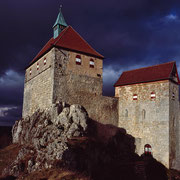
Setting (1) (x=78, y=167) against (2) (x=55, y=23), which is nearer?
(1) (x=78, y=167)

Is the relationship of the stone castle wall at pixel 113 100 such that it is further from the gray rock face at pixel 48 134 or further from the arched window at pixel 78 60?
the gray rock face at pixel 48 134

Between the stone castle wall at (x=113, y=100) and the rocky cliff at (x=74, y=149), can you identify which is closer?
the rocky cliff at (x=74, y=149)

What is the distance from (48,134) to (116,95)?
14.0 metres

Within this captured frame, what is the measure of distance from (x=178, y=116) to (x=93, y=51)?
14.8 meters

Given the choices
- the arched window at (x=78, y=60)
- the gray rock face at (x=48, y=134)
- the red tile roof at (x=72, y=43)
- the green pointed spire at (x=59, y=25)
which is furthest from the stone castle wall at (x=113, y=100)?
the green pointed spire at (x=59, y=25)

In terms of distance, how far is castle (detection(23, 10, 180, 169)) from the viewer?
27.1m

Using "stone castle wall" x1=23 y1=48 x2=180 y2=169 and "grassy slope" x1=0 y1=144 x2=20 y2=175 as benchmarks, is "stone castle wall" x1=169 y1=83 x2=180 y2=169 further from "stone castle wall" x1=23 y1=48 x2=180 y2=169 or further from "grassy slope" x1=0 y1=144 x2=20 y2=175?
"grassy slope" x1=0 y1=144 x2=20 y2=175

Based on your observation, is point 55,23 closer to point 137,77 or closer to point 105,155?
point 137,77

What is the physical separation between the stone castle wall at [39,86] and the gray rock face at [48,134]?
198 centimetres

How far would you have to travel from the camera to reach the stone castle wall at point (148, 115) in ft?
89.5

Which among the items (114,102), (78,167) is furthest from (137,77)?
(78,167)

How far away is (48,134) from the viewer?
72.4 feet

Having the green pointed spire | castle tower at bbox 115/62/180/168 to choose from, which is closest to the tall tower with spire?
the green pointed spire

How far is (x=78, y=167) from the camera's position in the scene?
19703 mm
